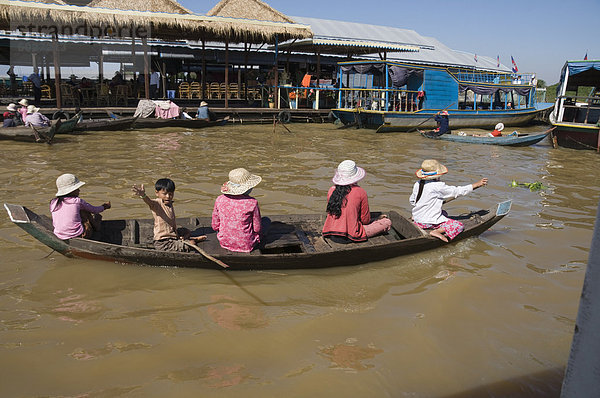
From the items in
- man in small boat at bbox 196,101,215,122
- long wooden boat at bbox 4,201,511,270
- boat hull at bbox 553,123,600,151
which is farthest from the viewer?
man in small boat at bbox 196,101,215,122

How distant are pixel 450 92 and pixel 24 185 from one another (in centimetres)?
1607

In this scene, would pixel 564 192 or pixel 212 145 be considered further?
pixel 212 145

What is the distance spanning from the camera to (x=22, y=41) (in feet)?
67.9

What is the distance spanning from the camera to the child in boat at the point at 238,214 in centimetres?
472

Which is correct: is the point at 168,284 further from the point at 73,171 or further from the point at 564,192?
the point at 564,192

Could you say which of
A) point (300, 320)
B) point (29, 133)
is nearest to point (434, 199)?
point (300, 320)

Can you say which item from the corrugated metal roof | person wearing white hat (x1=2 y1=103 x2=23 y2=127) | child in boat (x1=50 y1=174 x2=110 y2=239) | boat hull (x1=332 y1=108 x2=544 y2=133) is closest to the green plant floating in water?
boat hull (x1=332 y1=108 x2=544 y2=133)

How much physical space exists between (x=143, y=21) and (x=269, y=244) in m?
13.0

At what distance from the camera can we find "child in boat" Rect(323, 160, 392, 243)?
4980 millimetres

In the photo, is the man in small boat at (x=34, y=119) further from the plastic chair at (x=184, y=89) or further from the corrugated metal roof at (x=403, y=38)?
the corrugated metal roof at (x=403, y=38)

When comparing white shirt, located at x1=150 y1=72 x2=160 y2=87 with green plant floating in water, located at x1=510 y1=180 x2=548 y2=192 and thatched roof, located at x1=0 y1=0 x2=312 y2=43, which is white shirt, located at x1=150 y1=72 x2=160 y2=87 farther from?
green plant floating in water, located at x1=510 y1=180 x2=548 y2=192

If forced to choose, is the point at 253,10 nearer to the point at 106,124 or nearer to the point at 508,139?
the point at 106,124

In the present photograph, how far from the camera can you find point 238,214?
4730 millimetres

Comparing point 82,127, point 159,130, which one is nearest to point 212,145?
point 159,130
